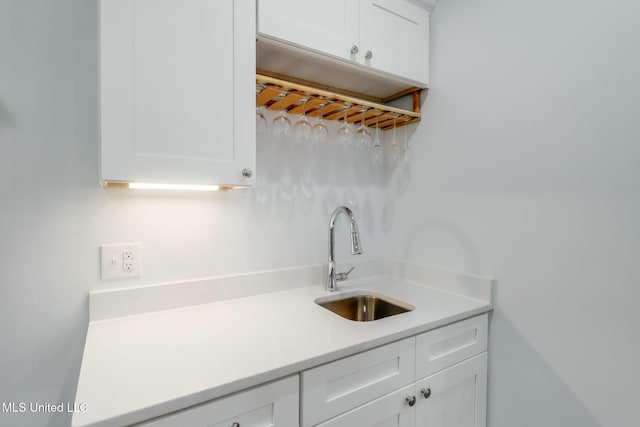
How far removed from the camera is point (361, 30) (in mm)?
1297

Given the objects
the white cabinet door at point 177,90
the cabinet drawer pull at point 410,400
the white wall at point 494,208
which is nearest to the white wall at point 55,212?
the white wall at point 494,208

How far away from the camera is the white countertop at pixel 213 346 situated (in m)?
0.68

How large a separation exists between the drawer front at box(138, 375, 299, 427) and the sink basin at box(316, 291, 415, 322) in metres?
0.60

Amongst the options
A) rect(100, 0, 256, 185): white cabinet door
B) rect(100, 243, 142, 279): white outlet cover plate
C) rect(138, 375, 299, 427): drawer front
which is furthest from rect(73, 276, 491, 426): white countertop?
rect(100, 0, 256, 185): white cabinet door

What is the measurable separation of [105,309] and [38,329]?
185 mm

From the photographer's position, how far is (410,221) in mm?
1663

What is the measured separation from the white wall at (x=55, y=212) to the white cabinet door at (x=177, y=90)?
307 millimetres

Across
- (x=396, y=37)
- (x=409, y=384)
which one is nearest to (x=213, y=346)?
(x=409, y=384)

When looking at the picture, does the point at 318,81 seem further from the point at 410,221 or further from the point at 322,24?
the point at 410,221

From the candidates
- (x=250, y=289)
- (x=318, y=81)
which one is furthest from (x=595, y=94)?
(x=250, y=289)

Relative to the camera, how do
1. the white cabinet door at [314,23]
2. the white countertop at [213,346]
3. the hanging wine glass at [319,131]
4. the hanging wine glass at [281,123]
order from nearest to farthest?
1. the white countertop at [213,346]
2. the white cabinet door at [314,23]
3. the hanging wine glass at [281,123]
4. the hanging wine glass at [319,131]

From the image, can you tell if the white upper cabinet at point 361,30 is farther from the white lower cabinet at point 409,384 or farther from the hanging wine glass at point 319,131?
the white lower cabinet at point 409,384

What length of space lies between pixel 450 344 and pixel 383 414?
0.38 meters

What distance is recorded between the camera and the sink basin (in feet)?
4.70
